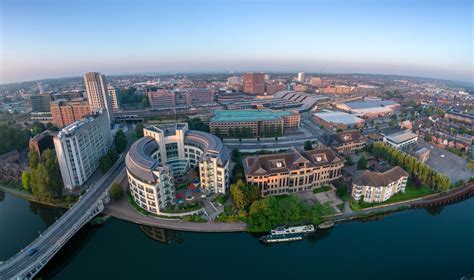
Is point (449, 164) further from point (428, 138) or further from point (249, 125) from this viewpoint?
point (249, 125)

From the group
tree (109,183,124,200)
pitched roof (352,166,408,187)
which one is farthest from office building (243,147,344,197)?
tree (109,183,124,200)

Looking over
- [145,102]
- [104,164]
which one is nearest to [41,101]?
[145,102]

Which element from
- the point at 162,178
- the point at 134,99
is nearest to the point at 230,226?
the point at 162,178

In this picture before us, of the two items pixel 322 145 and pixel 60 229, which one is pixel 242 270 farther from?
pixel 322 145

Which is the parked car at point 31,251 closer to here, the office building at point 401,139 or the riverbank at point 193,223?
→ the riverbank at point 193,223

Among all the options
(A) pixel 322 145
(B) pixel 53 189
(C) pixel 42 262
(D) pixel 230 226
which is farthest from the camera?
(A) pixel 322 145

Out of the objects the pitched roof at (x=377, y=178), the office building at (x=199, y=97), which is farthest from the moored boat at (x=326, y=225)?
the office building at (x=199, y=97)
